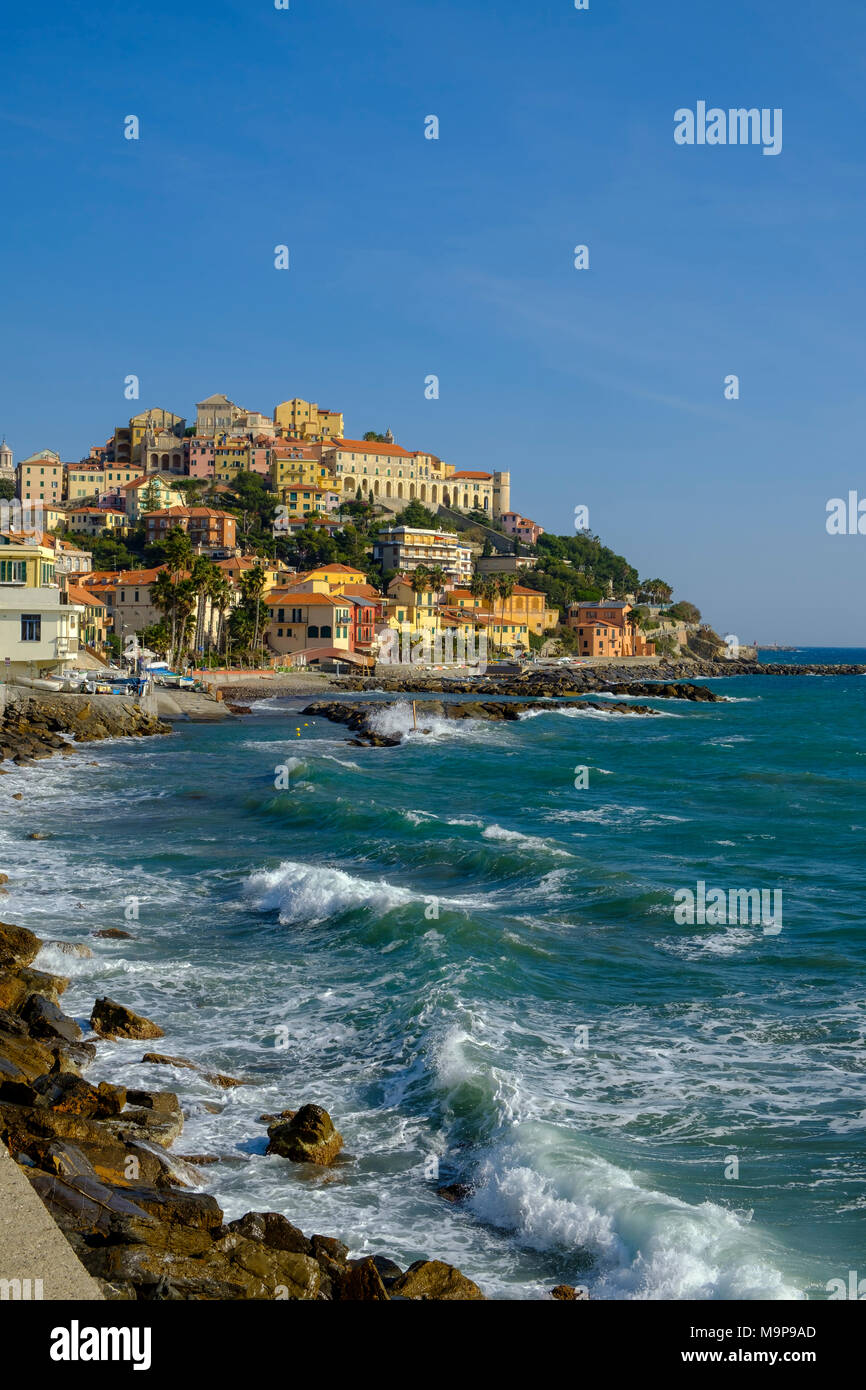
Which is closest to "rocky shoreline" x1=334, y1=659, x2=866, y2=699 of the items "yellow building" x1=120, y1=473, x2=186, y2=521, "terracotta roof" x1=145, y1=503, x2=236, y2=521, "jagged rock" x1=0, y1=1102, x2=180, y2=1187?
"terracotta roof" x1=145, y1=503, x2=236, y2=521

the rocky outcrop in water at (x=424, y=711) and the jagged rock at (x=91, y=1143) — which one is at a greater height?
the rocky outcrop in water at (x=424, y=711)

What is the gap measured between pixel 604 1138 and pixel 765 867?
15.7 metres

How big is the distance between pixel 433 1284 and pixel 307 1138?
316cm

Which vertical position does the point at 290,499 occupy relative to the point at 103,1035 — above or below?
above

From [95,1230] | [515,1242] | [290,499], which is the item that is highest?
[290,499]

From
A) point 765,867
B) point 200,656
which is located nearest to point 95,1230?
point 765,867

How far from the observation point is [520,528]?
187 metres

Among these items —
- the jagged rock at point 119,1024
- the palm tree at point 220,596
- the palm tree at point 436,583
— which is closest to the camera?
the jagged rock at point 119,1024

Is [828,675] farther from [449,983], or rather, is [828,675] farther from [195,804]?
[449,983]

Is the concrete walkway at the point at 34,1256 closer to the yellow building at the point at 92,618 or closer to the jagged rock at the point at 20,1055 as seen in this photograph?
the jagged rock at the point at 20,1055

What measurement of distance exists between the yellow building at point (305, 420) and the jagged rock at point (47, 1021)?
560ft

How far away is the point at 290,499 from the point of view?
15238 cm

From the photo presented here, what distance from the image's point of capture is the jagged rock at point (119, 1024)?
49.0 ft
